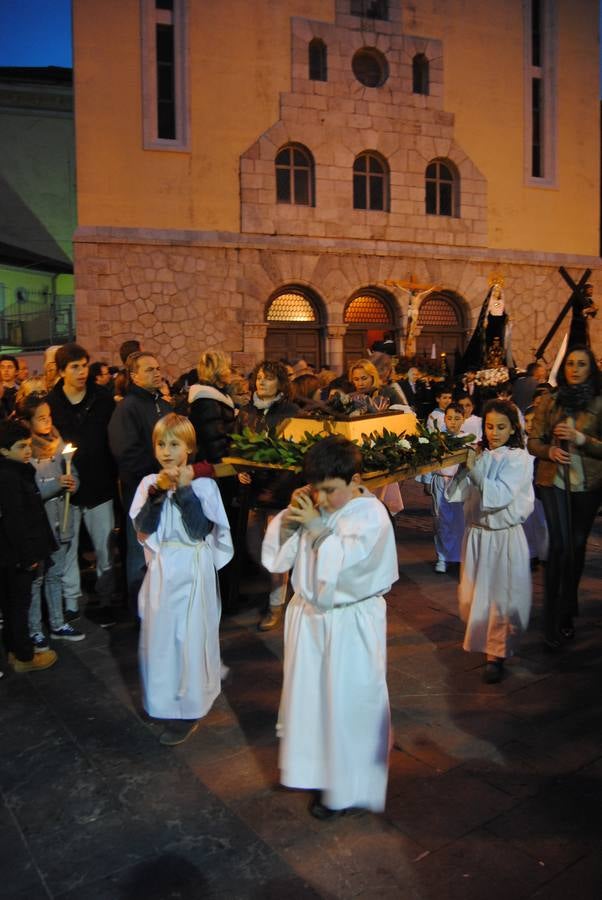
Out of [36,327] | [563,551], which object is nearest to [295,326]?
[36,327]

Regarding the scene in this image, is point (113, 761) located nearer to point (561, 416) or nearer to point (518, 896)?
point (518, 896)

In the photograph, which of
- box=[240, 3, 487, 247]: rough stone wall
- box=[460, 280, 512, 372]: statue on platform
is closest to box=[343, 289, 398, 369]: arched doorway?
box=[240, 3, 487, 247]: rough stone wall

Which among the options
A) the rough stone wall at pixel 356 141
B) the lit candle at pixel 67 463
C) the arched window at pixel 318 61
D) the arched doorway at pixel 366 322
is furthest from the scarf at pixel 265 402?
the arched window at pixel 318 61

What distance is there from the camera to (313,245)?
17.7 meters

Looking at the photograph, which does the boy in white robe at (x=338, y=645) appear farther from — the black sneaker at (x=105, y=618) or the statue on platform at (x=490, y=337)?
the statue on platform at (x=490, y=337)

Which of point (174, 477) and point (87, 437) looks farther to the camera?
point (87, 437)

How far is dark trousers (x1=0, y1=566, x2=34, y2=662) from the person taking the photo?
16.8ft

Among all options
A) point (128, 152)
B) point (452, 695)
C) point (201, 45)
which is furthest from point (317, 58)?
point (452, 695)

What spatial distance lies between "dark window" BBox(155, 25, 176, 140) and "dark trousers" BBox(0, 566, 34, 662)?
46.2ft

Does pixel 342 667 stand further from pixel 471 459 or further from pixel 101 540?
pixel 101 540

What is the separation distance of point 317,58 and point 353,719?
18.0 meters

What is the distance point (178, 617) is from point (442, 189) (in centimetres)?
1736

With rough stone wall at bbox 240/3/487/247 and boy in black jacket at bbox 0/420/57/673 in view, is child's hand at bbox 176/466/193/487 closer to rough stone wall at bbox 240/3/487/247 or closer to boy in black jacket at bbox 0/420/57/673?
boy in black jacket at bbox 0/420/57/673

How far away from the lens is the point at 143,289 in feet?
53.9
